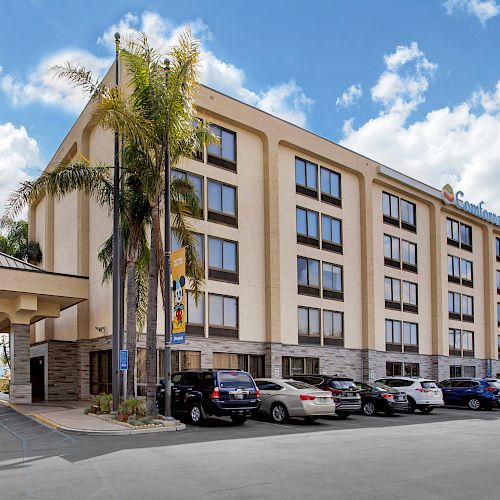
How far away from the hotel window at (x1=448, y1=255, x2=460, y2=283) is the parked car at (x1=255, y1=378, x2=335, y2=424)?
2768cm

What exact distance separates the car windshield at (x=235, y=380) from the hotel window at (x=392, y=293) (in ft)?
70.6

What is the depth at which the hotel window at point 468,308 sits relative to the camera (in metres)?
47.4

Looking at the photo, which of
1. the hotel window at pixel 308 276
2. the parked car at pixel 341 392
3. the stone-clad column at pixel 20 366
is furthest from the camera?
the hotel window at pixel 308 276

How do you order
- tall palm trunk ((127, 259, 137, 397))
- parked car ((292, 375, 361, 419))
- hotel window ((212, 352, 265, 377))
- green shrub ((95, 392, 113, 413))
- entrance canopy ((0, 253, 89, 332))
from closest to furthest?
green shrub ((95, 392, 113, 413)) → tall palm trunk ((127, 259, 137, 397)) → parked car ((292, 375, 361, 419)) → entrance canopy ((0, 253, 89, 332)) → hotel window ((212, 352, 265, 377))

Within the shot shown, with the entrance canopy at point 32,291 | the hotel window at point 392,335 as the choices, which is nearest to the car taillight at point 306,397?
the entrance canopy at point 32,291

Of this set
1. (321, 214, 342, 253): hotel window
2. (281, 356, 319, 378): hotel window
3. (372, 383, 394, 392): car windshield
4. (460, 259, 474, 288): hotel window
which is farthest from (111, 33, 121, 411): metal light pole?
(460, 259, 474, 288): hotel window

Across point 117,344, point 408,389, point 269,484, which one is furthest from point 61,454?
point 408,389

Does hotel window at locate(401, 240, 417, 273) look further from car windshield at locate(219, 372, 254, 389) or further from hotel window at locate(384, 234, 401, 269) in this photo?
car windshield at locate(219, 372, 254, 389)

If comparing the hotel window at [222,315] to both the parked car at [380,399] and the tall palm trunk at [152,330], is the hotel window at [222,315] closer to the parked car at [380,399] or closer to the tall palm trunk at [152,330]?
the parked car at [380,399]

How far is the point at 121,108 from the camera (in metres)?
19.2

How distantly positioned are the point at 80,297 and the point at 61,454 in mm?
18109

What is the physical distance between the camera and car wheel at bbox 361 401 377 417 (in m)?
24.7

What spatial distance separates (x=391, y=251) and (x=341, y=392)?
19744 mm

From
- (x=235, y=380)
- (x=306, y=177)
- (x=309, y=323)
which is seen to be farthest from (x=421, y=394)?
(x=306, y=177)
